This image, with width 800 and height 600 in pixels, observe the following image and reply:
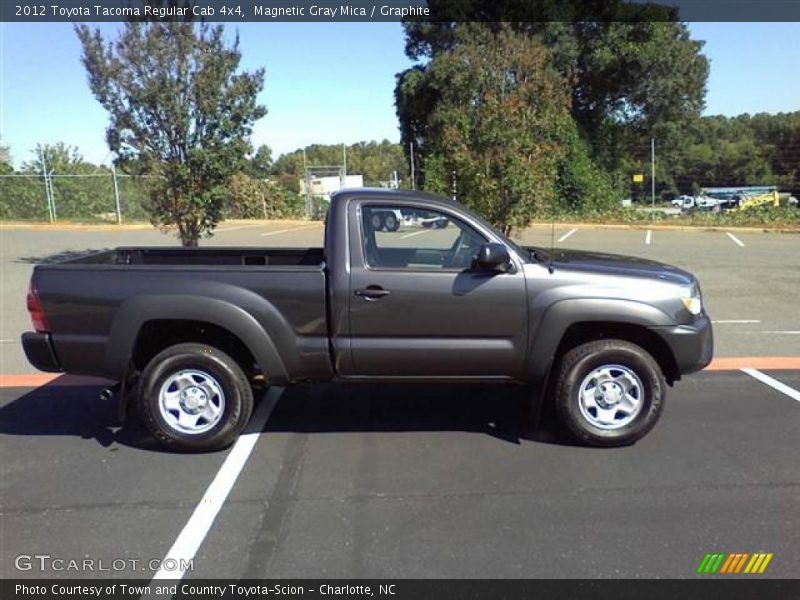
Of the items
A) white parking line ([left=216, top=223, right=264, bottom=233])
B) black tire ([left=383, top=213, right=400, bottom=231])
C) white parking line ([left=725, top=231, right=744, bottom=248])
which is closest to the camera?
black tire ([left=383, top=213, right=400, bottom=231])

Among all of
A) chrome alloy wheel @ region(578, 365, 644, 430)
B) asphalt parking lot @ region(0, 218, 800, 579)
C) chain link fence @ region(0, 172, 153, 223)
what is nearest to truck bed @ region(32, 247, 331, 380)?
asphalt parking lot @ region(0, 218, 800, 579)

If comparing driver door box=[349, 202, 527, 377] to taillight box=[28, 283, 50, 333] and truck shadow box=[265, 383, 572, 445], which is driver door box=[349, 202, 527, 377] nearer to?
truck shadow box=[265, 383, 572, 445]

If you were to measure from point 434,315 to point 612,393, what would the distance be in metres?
1.30

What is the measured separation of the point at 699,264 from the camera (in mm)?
14719

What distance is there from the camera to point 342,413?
5320mm

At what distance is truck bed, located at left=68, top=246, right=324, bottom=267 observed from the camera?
18.3 ft

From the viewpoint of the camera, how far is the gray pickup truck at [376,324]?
4379 millimetres

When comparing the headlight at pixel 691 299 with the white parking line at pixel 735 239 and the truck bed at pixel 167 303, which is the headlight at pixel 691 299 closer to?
the truck bed at pixel 167 303

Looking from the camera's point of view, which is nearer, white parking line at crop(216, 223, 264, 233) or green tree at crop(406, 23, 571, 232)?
green tree at crop(406, 23, 571, 232)

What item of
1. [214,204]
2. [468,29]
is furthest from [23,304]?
[468,29]

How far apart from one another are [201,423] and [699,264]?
12.9m

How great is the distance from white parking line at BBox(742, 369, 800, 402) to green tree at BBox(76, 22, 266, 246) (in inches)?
326

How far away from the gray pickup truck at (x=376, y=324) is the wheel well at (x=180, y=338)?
1.7 inches
